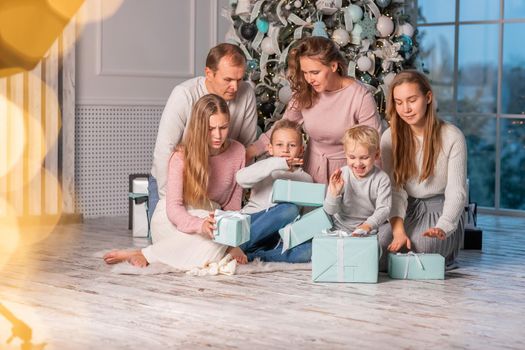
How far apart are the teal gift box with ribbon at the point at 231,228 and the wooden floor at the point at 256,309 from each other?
0.16m

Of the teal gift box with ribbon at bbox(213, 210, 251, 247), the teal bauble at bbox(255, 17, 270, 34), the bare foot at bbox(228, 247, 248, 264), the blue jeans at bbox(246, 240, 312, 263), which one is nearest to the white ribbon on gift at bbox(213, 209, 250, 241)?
the teal gift box with ribbon at bbox(213, 210, 251, 247)

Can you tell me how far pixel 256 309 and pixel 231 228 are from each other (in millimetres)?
670

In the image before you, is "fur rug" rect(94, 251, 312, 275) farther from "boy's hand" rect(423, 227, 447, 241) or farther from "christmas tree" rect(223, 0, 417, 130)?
"christmas tree" rect(223, 0, 417, 130)

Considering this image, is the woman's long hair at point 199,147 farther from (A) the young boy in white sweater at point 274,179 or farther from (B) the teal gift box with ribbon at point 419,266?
(B) the teal gift box with ribbon at point 419,266

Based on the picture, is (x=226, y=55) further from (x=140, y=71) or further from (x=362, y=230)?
(x=140, y=71)

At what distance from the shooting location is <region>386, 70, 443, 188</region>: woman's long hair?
13.6ft

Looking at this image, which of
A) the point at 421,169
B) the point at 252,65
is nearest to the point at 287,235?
the point at 421,169

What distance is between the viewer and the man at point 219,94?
4398 millimetres

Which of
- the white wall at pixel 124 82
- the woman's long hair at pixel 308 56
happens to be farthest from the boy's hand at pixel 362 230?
the white wall at pixel 124 82

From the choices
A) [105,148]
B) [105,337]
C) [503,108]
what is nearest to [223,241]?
[105,337]

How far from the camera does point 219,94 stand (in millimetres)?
4480

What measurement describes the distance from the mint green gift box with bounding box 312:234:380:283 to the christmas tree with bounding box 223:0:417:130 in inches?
85.2

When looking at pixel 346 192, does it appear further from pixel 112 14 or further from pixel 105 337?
pixel 112 14

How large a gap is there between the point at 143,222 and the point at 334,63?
5.03ft
